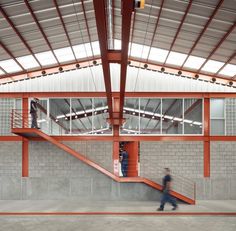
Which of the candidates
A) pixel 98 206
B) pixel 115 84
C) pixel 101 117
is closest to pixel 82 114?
pixel 101 117

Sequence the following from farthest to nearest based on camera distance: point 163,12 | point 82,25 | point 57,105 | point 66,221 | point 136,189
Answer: point 57,105, point 136,189, point 82,25, point 163,12, point 66,221

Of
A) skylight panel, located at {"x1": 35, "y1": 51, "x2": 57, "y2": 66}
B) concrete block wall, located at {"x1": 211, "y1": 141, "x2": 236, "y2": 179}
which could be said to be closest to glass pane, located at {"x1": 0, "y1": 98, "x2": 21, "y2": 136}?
skylight panel, located at {"x1": 35, "y1": 51, "x2": 57, "y2": 66}

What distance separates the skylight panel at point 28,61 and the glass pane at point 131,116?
21.5 ft

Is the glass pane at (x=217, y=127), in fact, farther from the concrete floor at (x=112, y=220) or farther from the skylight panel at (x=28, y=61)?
the skylight panel at (x=28, y=61)

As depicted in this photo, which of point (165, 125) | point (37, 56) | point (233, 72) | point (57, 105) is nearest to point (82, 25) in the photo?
point (37, 56)

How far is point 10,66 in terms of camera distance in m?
22.0

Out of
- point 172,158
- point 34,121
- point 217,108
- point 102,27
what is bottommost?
point 172,158

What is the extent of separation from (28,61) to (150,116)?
8.73m

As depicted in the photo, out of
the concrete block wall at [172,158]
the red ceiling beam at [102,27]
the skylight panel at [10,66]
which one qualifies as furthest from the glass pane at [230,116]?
the skylight panel at [10,66]

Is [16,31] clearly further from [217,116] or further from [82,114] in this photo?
[217,116]

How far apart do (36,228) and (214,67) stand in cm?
1490

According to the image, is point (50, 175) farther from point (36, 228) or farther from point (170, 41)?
point (170, 41)

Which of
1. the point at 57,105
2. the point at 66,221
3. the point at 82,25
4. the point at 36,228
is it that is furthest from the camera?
the point at 57,105

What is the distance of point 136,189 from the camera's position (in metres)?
21.2
